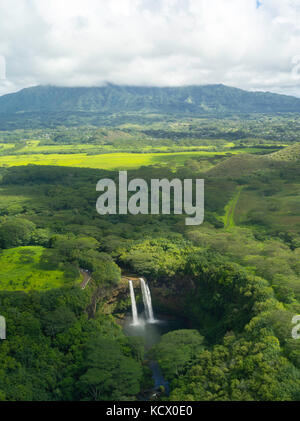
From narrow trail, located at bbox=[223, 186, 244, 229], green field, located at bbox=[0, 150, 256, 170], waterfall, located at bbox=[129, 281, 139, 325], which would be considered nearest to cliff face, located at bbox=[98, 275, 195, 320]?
waterfall, located at bbox=[129, 281, 139, 325]

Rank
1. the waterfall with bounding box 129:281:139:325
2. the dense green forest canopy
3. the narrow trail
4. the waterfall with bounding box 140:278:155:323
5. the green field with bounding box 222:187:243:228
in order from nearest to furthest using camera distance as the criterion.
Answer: the dense green forest canopy < the waterfall with bounding box 129:281:139:325 < the waterfall with bounding box 140:278:155:323 < the narrow trail < the green field with bounding box 222:187:243:228

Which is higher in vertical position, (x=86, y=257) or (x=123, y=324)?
(x=86, y=257)

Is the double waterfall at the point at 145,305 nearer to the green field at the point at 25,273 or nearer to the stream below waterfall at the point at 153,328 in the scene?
the stream below waterfall at the point at 153,328

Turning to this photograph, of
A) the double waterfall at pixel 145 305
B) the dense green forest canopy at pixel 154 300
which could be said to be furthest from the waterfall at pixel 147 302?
the dense green forest canopy at pixel 154 300

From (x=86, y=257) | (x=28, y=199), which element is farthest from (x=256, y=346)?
(x=28, y=199)

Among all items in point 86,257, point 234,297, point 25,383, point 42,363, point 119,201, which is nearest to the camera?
point 25,383

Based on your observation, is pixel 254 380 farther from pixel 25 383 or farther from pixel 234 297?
pixel 25 383

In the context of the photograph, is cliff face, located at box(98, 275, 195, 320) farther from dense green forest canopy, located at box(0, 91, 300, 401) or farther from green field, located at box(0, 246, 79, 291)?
green field, located at box(0, 246, 79, 291)
